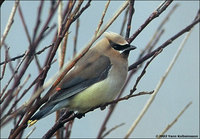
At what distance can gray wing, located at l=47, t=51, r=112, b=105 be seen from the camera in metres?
2.92

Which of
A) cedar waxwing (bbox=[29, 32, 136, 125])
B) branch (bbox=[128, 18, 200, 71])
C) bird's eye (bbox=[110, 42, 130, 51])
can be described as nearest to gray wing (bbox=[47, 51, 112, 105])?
cedar waxwing (bbox=[29, 32, 136, 125])

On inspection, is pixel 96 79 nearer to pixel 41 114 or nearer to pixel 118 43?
pixel 118 43

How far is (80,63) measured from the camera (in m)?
3.08

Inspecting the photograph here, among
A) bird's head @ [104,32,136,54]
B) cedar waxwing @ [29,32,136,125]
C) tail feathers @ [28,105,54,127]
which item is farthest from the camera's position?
bird's head @ [104,32,136,54]

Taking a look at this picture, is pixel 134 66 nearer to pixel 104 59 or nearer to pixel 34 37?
pixel 104 59

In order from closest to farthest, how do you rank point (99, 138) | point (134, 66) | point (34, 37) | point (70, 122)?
point (34, 37) < point (99, 138) < point (70, 122) < point (134, 66)

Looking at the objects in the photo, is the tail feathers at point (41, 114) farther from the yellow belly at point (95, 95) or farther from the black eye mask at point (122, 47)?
the black eye mask at point (122, 47)

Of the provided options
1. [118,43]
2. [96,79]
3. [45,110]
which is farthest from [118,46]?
[45,110]

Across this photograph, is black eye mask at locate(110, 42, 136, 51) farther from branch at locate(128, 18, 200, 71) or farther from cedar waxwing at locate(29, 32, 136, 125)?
branch at locate(128, 18, 200, 71)

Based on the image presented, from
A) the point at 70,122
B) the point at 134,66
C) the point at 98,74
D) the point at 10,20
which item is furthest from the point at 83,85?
the point at 10,20

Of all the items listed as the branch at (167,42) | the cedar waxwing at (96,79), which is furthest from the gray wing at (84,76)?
the branch at (167,42)

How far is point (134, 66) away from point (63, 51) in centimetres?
72

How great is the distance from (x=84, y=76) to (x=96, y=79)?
0.10 metres

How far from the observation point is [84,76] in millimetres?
3133
